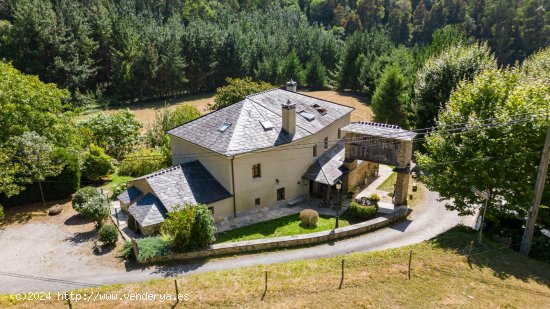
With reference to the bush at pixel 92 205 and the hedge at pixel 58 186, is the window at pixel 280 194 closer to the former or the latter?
the bush at pixel 92 205

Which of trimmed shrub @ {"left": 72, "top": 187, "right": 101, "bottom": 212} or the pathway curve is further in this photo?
trimmed shrub @ {"left": 72, "top": 187, "right": 101, "bottom": 212}

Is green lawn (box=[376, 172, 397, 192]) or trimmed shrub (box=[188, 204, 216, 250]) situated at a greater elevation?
trimmed shrub (box=[188, 204, 216, 250])

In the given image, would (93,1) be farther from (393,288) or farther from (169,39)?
(393,288)

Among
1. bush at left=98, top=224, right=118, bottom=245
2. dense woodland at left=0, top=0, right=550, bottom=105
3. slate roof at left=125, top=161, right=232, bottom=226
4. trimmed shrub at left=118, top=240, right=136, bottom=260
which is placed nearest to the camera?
trimmed shrub at left=118, top=240, right=136, bottom=260

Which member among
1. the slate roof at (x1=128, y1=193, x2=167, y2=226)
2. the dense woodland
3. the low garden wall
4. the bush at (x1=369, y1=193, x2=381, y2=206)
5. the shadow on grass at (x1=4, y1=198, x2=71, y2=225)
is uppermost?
the dense woodland

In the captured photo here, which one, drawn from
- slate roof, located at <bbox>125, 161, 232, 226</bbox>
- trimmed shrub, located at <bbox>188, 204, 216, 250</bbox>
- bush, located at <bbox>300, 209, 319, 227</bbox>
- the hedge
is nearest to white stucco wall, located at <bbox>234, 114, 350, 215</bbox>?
slate roof, located at <bbox>125, 161, 232, 226</bbox>

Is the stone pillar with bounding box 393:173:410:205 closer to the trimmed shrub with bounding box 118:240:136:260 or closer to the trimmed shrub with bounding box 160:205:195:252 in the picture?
the trimmed shrub with bounding box 160:205:195:252
